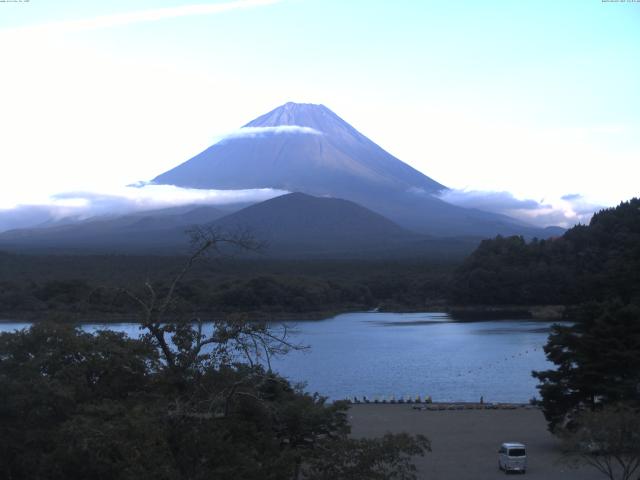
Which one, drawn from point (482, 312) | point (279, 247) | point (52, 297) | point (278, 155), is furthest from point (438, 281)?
point (278, 155)

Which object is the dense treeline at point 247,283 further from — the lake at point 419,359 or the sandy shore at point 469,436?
the sandy shore at point 469,436

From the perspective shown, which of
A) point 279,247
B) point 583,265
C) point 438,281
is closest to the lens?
point 583,265

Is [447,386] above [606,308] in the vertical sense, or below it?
below

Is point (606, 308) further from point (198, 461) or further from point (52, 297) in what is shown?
point (52, 297)

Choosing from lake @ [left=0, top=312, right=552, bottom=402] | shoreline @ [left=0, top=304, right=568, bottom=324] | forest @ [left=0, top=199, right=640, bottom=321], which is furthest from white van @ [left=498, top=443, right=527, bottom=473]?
forest @ [left=0, top=199, right=640, bottom=321]

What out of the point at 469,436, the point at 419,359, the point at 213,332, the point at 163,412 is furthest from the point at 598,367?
the point at 419,359

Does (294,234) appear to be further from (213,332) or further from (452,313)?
(213,332)

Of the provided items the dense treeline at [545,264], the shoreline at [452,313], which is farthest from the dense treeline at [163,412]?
the dense treeline at [545,264]
